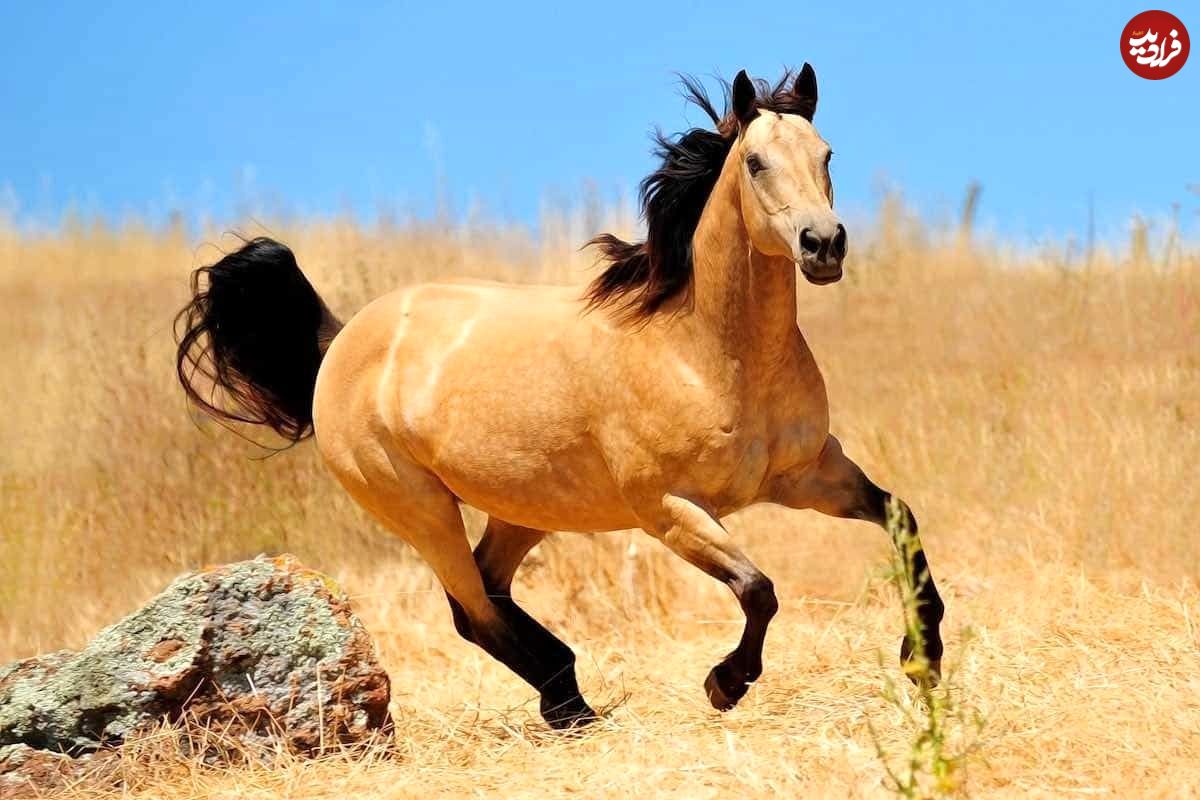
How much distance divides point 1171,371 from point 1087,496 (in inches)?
56.8

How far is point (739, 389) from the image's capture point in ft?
15.2

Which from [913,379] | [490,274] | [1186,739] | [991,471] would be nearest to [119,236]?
[490,274]

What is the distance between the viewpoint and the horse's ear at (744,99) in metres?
4.57

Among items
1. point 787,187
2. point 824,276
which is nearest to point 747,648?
point 824,276

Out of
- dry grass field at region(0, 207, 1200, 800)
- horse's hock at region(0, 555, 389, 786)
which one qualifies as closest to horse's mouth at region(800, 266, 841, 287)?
dry grass field at region(0, 207, 1200, 800)

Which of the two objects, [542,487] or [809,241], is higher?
[809,241]

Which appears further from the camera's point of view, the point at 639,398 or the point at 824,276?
the point at 639,398

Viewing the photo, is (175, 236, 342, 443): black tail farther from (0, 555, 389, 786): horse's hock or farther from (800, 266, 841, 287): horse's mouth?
(800, 266, 841, 287): horse's mouth

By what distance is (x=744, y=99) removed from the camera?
4.59 m

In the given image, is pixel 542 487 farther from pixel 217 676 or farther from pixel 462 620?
pixel 217 676

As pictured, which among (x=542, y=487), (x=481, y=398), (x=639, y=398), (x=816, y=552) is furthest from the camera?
(x=816, y=552)

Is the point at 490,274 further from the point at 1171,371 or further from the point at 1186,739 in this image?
the point at 1186,739

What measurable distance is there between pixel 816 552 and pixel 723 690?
13.0 ft

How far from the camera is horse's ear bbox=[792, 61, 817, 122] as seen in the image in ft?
15.5
